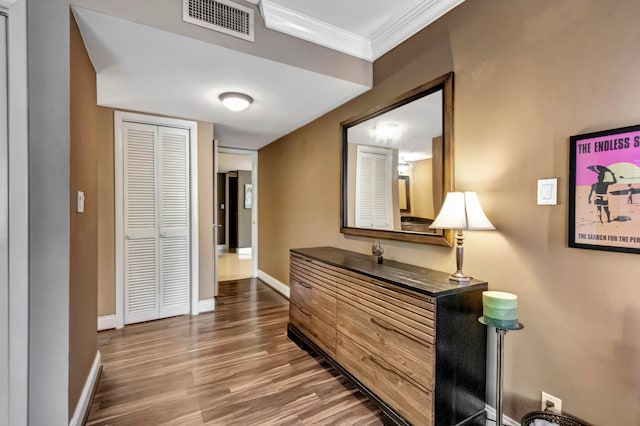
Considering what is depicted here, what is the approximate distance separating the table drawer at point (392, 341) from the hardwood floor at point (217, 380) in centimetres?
42

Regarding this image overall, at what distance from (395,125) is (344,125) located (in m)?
0.69

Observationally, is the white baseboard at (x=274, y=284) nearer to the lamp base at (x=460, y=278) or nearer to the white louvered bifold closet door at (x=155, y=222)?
the white louvered bifold closet door at (x=155, y=222)

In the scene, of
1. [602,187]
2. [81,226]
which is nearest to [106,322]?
[81,226]

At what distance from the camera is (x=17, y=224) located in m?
1.38

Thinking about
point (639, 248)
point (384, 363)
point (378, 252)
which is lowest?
point (384, 363)

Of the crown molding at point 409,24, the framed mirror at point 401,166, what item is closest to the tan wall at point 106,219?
the framed mirror at point 401,166

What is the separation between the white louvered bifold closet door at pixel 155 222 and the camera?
10.5 ft

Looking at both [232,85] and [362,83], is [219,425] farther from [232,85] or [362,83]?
[362,83]

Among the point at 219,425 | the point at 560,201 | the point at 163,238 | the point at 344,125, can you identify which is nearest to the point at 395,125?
the point at 344,125

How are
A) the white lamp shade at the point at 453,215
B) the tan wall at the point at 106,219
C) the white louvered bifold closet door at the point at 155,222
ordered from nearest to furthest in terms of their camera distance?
the white lamp shade at the point at 453,215
the tan wall at the point at 106,219
the white louvered bifold closet door at the point at 155,222

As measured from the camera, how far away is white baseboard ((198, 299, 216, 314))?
3.56 m

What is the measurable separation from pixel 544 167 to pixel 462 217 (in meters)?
0.44

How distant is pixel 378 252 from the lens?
2.30 meters

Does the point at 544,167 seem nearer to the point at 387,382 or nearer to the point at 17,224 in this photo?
the point at 387,382
